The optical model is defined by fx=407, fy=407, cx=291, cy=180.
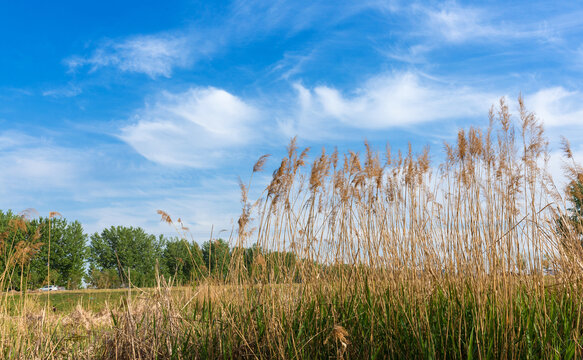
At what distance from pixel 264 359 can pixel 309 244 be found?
37.7 inches

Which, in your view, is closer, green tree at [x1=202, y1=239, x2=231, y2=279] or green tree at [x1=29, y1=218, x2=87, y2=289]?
green tree at [x1=202, y1=239, x2=231, y2=279]

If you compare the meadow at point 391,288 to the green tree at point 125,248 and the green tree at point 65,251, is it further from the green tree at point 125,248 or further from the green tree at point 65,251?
the green tree at point 125,248

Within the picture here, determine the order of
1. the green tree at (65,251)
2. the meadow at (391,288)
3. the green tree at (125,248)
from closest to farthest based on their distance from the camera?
the meadow at (391,288), the green tree at (65,251), the green tree at (125,248)

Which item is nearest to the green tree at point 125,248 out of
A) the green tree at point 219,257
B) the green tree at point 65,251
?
the green tree at point 65,251

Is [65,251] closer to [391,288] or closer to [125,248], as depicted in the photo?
[125,248]

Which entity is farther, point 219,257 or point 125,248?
point 125,248

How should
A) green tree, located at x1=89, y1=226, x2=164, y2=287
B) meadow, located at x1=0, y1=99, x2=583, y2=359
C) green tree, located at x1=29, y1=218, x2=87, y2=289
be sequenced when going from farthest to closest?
green tree, located at x1=89, y1=226, x2=164, y2=287, green tree, located at x1=29, y1=218, x2=87, y2=289, meadow, located at x1=0, y1=99, x2=583, y2=359

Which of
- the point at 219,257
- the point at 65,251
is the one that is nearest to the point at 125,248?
the point at 65,251

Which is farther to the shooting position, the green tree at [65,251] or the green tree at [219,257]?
the green tree at [65,251]

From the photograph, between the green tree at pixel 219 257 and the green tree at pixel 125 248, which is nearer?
the green tree at pixel 219 257

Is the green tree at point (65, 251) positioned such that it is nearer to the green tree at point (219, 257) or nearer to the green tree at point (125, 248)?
the green tree at point (125, 248)

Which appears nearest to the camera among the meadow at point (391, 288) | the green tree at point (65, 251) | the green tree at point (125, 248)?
the meadow at point (391, 288)

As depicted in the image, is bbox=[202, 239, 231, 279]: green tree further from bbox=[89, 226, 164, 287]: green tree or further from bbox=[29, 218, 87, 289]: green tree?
bbox=[89, 226, 164, 287]: green tree

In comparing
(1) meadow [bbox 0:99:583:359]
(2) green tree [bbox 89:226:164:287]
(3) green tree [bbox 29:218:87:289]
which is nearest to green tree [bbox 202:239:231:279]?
(1) meadow [bbox 0:99:583:359]
